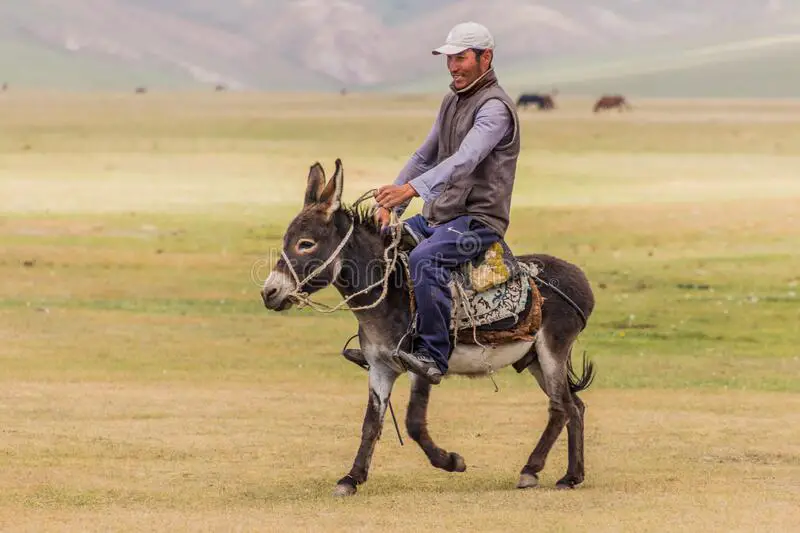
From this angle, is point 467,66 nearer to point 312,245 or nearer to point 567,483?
point 312,245

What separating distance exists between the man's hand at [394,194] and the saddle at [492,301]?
1.96 feet

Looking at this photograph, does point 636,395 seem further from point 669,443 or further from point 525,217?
point 525,217

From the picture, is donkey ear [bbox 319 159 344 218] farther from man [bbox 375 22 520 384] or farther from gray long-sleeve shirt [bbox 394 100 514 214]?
gray long-sleeve shirt [bbox 394 100 514 214]

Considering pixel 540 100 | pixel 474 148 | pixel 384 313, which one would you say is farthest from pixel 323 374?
pixel 540 100

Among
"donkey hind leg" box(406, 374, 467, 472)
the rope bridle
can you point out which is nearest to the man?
the rope bridle

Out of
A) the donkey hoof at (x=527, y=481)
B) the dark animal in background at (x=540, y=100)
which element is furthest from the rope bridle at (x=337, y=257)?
the dark animal in background at (x=540, y=100)

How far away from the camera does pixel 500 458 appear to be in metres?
12.4

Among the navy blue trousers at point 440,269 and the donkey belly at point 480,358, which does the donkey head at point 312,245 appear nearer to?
the navy blue trousers at point 440,269

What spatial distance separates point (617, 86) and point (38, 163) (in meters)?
132

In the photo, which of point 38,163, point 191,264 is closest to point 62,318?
point 191,264

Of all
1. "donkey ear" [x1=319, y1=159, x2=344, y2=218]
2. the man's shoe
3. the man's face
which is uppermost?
the man's face

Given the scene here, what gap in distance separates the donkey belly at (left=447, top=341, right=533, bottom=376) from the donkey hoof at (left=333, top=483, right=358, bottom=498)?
3.17 feet

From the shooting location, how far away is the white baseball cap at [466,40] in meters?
10.5

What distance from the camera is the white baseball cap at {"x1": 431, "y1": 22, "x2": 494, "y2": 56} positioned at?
10.5 meters
